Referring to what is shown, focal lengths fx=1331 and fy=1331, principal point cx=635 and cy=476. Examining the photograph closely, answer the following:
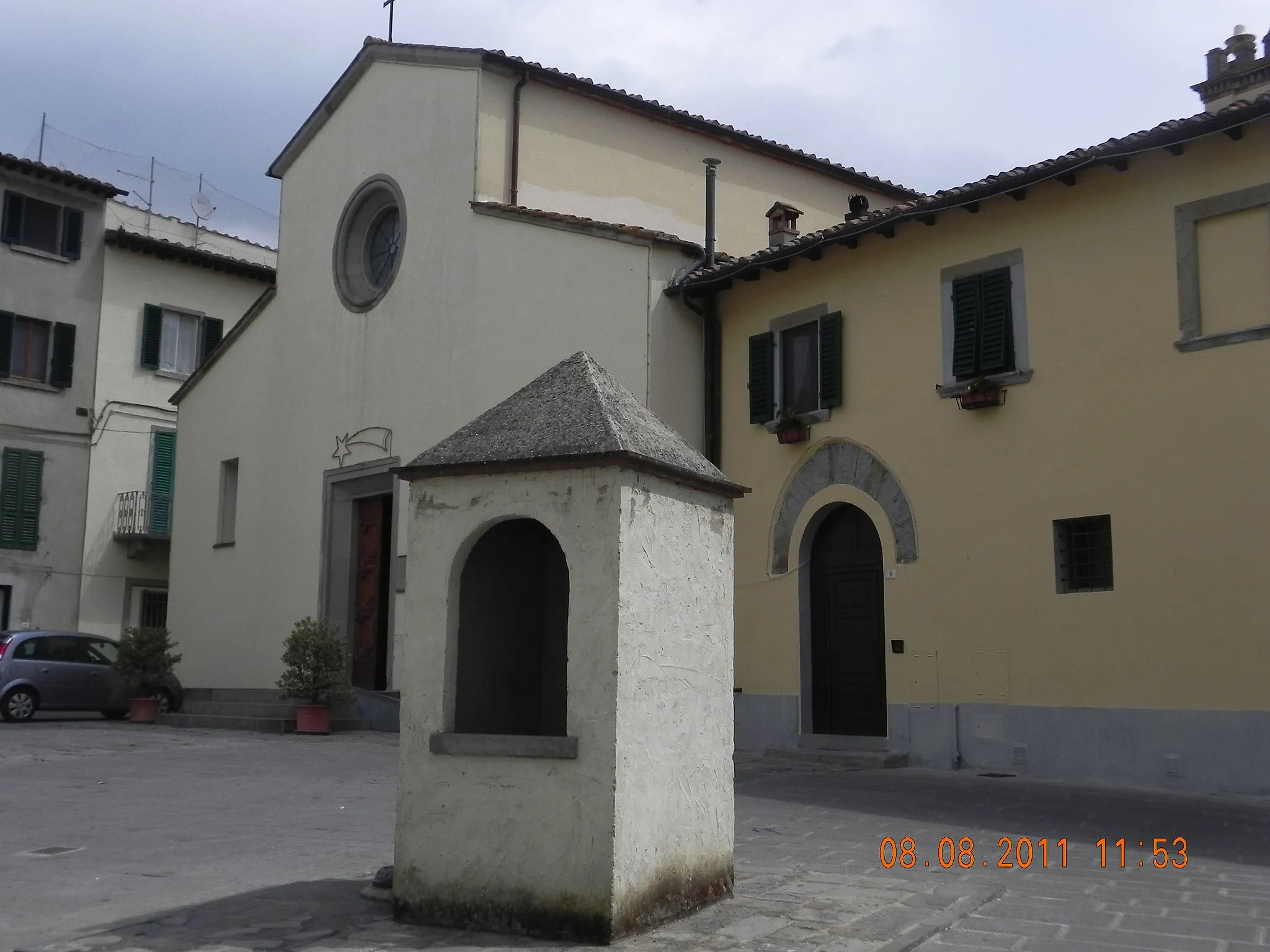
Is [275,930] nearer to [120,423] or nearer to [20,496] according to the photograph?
[20,496]

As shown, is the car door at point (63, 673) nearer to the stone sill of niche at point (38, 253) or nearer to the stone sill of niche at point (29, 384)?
the stone sill of niche at point (29, 384)

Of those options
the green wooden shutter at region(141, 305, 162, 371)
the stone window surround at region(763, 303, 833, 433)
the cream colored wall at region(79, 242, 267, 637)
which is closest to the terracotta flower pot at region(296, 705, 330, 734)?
the stone window surround at region(763, 303, 833, 433)

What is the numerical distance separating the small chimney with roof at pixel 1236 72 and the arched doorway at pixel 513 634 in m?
12.9

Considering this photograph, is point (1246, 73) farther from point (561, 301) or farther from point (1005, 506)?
point (561, 301)

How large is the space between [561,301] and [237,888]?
10.9m

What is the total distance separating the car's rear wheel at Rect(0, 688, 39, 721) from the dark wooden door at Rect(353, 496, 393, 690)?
4.72 metres

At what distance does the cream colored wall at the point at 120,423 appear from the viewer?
26938mm

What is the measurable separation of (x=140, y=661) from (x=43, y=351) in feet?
32.1

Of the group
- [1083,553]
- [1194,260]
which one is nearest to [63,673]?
Result: [1083,553]

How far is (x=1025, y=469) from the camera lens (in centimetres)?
1283

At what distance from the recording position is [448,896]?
227 inches

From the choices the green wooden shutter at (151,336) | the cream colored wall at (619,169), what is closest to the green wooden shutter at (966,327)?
the cream colored wall at (619,169)

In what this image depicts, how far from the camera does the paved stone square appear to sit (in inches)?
223

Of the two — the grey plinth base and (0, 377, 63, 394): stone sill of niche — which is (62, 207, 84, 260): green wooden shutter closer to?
(0, 377, 63, 394): stone sill of niche
